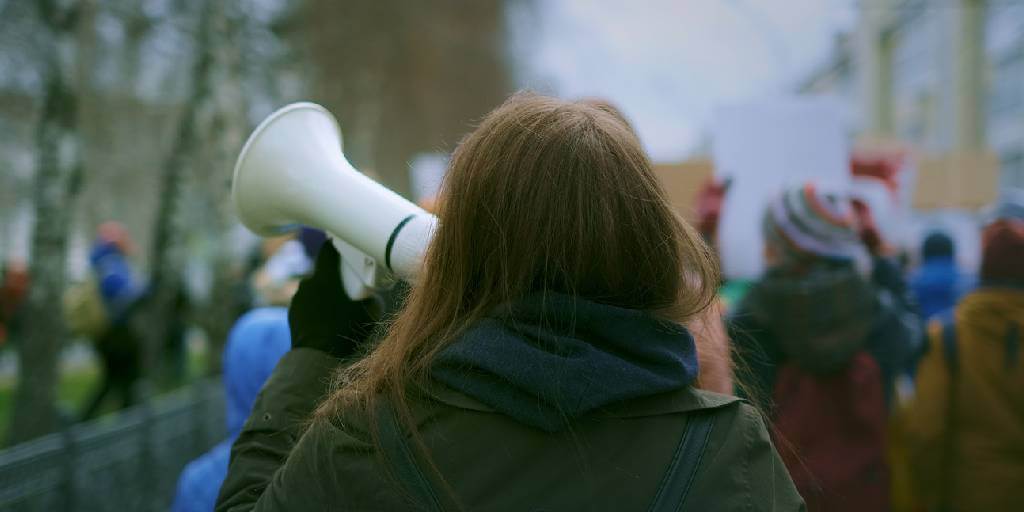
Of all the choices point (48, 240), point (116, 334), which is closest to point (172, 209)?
point (116, 334)

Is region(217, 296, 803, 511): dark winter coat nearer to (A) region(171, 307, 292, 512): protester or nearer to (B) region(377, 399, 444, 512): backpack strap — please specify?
(B) region(377, 399, 444, 512): backpack strap

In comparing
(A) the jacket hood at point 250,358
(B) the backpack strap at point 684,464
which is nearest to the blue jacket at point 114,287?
(A) the jacket hood at point 250,358

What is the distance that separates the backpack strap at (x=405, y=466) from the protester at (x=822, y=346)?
1.64 m

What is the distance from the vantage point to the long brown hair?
1080mm

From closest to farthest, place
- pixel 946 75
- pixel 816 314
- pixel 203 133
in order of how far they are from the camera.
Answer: pixel 816 314, pixel 203 133, pixel 946 75

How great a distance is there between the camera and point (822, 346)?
8.27 feet

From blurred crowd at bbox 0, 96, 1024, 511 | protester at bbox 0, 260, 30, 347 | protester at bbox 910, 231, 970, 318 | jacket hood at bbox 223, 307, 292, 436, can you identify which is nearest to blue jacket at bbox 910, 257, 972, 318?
protester at bbox 910, 231, 970, 318

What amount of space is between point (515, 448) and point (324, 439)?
0.24 meters

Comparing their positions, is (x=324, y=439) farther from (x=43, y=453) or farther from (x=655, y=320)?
(x=43, y=453)

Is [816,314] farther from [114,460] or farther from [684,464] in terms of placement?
[114,460]

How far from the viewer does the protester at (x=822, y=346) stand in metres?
2.53

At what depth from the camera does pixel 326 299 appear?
144cm

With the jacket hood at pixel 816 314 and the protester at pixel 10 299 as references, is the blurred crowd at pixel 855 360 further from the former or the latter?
the protester at pixel 10 299

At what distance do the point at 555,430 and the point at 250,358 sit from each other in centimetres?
149
